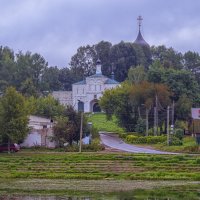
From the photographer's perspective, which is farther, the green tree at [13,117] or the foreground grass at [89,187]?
the green tree at [13,117]

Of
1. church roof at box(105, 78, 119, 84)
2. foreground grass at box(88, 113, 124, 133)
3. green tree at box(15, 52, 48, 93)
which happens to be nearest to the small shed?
foreground grass at box(88, 113, 124, 133)

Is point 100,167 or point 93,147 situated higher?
point 93,147

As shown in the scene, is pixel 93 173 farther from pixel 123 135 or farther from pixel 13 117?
pixel 123 135

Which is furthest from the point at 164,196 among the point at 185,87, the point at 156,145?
the point at 185,87

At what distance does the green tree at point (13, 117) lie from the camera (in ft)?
216

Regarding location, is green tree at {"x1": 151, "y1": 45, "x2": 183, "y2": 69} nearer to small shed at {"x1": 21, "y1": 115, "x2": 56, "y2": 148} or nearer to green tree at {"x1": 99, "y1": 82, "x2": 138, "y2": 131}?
green tree at {"x1": 99, "y1": 82, "x2": 138, "y2": 131}

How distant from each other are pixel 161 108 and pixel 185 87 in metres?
8.27

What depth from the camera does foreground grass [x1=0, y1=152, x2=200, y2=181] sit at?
45.4 meters

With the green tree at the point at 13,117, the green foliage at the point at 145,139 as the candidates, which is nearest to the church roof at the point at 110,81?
the green foliage at the point at 145,139

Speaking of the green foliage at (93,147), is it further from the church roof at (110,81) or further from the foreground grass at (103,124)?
the church roof at (110,81)

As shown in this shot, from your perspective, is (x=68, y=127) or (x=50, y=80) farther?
(x=50, y=80)

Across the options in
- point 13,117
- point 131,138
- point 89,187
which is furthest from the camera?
point 131,138

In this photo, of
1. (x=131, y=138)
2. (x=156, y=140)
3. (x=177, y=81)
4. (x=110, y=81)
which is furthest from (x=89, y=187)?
(x=110, y=81)

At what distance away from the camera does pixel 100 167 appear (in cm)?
5116
